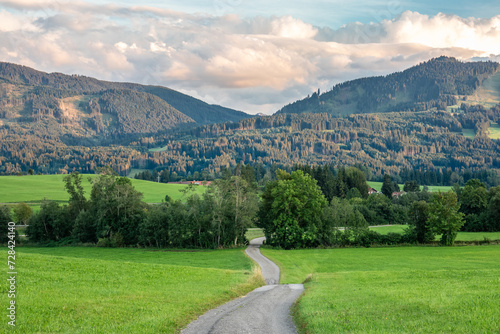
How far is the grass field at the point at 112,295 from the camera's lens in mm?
18656

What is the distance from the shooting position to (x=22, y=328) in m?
16.8

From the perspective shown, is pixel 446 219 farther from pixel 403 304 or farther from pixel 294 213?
pixel 403 304

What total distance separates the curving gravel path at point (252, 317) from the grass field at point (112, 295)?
995mm

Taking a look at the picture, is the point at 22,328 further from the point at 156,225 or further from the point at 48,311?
the point at 156,225

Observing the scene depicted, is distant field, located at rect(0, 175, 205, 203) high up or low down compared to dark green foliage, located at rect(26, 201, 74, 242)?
up

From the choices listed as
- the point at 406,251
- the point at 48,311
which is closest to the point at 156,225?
the point at 406,251

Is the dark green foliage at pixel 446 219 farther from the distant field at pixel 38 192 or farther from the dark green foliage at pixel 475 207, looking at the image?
the distant field at pixel 38 192

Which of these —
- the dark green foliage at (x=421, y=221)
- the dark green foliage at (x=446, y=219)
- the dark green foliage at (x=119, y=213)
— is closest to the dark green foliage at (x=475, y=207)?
the dark green foliage at (x=446, y=219)

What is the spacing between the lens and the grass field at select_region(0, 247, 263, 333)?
61.2 feet

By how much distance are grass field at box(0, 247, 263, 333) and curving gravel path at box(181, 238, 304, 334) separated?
1.00 meters

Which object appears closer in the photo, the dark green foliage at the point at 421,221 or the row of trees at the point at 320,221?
the row of trees at the point at 320,221

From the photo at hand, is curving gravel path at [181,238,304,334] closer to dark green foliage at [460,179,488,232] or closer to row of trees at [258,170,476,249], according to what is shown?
row of trees at [258,170,476,249]

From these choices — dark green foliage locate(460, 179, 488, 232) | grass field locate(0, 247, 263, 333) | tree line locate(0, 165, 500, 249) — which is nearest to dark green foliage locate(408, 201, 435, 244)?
tree line locate(0, 165, 500, 249)

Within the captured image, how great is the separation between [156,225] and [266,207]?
24406mm
